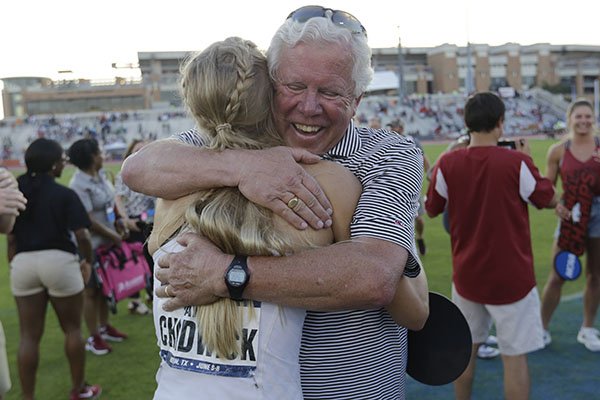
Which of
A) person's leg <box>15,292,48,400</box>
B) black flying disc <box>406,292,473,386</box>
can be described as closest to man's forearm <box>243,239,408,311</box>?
black flying disc <box>406,292,473,386</box>

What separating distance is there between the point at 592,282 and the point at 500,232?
192 cm

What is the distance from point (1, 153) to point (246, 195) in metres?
55.0

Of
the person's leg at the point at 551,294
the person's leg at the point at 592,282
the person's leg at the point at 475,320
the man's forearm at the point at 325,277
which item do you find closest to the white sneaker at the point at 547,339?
the person's leg at the point at 551,294

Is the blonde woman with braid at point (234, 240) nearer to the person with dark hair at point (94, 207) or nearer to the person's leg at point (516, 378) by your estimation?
the person's leg at point (516, 378)

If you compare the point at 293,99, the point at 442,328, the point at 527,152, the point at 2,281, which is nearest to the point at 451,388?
the point at 527,152

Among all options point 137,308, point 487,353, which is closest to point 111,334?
point 137,308

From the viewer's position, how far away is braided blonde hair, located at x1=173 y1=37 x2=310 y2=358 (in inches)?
57.1

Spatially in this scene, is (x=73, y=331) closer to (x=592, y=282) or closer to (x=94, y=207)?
(x=94, y=207)

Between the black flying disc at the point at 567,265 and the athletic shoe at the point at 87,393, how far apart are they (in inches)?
152

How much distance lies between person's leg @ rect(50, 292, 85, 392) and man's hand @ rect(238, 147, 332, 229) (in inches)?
138

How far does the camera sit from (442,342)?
1.97 m

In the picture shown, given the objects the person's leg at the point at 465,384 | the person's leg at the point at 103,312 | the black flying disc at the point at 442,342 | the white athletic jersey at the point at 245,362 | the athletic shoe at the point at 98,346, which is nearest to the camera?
the white athletic jersey at the point at 245,362

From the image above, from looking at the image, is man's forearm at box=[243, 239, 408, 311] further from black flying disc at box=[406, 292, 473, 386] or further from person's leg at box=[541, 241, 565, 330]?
person's leg at box=[541, 241, 565, 330]

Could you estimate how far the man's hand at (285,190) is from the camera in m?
1.44
